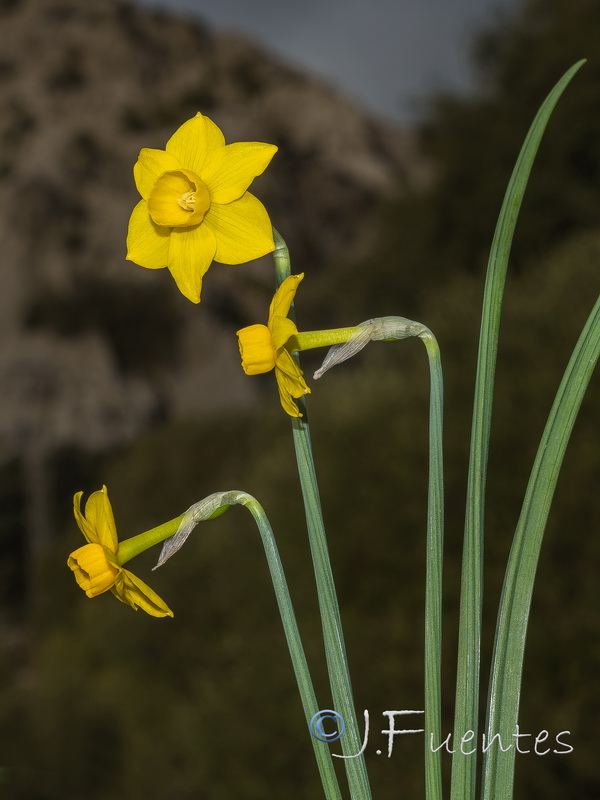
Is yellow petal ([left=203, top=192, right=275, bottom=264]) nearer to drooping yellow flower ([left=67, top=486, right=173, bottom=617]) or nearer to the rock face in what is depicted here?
drooping yellow flower ([left=67, top=486, right=173, bottom=617])

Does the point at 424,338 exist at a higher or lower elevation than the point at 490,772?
higher

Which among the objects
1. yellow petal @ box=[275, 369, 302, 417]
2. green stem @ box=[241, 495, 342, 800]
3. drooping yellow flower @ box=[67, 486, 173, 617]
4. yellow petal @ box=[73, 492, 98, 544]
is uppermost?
yellow petal @ box=[275, 369, 302, 417]

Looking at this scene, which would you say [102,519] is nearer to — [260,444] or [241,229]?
[241,229]

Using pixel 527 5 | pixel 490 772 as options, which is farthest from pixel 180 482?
pixel 490 772

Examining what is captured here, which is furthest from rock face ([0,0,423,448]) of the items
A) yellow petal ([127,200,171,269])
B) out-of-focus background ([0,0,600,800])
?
yellow petal ([127,200,171,269])

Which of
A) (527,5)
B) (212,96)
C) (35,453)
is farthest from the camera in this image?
(212,96)

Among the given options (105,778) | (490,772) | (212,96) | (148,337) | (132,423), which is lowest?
(490,772)

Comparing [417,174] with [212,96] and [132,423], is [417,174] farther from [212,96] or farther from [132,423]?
[132,423]

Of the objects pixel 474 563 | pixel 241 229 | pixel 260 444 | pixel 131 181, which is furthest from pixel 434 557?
pixel 131 181
